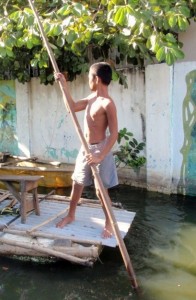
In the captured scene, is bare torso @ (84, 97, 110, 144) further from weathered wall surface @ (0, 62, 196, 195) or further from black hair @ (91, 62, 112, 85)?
weathered wall surface @ (0, 62, 196, 195)

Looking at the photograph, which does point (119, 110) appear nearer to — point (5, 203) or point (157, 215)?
point (157, 215)

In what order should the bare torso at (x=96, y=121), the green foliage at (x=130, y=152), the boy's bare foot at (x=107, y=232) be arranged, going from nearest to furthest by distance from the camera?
the bare torso at (x=96, y=121), the boy's bare foot at (x=107, y=232), the green foliage at (x=130, y=152)

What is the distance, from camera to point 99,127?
4.32 m

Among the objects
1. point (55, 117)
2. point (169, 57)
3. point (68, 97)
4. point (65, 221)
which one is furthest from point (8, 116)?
point (68, 97)

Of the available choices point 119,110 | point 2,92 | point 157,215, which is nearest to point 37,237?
point 157,215

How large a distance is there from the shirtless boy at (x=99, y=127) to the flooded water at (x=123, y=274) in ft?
1.56

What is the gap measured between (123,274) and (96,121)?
→ 170cm

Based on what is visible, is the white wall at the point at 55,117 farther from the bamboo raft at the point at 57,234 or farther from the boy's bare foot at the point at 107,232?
the boy's bare foot at the point at 107,232

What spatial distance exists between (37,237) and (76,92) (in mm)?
4249

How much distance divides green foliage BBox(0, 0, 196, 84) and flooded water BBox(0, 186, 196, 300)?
233 centimetres

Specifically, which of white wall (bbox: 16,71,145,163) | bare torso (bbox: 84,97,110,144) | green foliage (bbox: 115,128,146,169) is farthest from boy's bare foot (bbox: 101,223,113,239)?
white wall (bbox: 16,71,145,163)

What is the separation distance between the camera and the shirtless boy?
4125 mm

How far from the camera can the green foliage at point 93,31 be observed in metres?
5.09

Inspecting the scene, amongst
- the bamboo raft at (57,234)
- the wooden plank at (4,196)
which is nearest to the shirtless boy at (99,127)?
the bamboo raft at (57,234)
